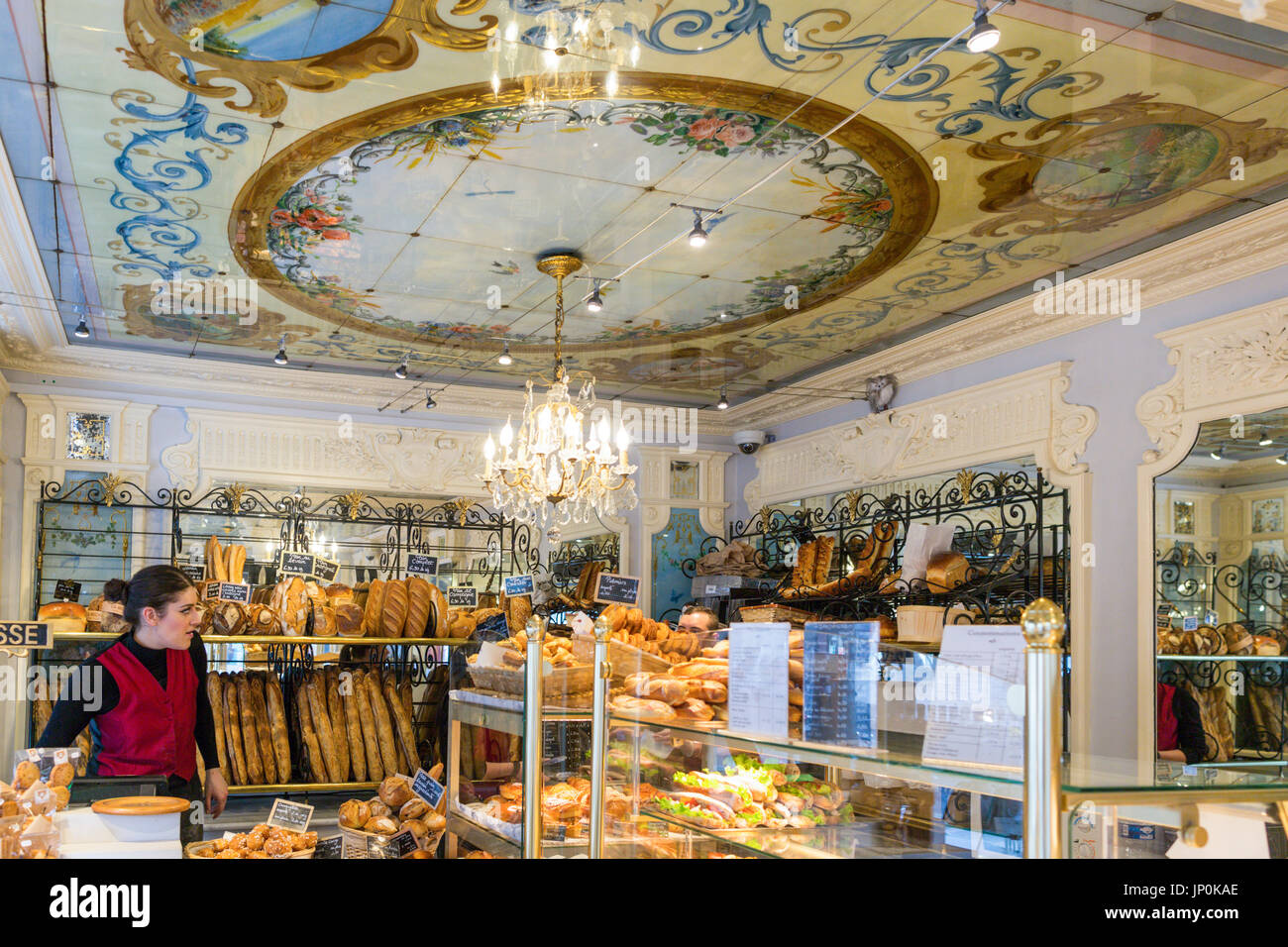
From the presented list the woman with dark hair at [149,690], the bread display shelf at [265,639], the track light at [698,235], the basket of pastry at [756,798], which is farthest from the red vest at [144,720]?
the track light at [698,235]

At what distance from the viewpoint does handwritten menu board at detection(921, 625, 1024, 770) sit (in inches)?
46.5

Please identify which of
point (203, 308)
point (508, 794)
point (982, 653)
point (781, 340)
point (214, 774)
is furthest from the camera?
point (781, 340)

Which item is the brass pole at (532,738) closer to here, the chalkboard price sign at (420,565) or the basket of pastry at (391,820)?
the basket of pastry at (391,820)

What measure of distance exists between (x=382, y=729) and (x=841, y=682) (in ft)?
11.8

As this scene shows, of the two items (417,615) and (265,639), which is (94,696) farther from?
(417,615)

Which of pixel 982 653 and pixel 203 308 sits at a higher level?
pixel 203 308

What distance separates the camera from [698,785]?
2053mm

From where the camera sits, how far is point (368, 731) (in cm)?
471

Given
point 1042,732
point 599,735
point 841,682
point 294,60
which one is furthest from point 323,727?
point 1042,732

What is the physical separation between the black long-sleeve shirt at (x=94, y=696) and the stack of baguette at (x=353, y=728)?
159 centimetres

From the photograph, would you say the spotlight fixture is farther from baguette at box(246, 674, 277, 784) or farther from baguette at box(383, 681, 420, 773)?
baguette at box(246, 674, 277, 784)
